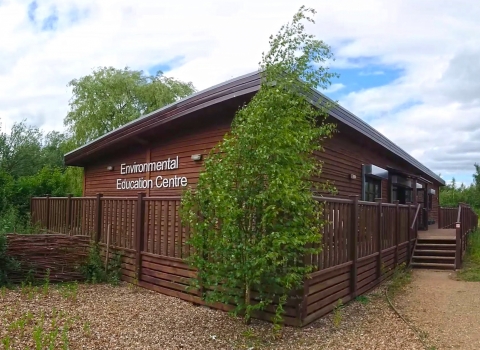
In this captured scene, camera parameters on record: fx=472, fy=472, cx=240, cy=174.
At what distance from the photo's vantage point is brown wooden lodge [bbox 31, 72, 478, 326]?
7.12 metres

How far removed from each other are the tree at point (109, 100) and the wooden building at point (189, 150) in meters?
11.6

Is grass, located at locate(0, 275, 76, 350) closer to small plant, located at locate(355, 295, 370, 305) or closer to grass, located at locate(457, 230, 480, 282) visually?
small plant, located at locate(355, 295, 370, 305)

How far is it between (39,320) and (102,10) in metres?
5.90

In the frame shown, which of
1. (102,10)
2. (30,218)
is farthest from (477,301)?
(30,218)

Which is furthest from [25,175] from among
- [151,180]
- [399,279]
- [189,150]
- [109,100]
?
[399,279]

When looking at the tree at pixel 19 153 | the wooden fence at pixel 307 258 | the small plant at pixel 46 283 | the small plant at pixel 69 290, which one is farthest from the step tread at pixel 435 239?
the tree at pixel 19 153

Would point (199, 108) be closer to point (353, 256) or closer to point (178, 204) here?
point (178, 204)

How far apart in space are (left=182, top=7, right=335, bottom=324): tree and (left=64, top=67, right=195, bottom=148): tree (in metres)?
21.2

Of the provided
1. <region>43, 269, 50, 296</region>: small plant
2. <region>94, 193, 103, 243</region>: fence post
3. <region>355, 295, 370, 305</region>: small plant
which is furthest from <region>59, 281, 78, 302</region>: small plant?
<region>355, 295, 370, 305</region>: small plant

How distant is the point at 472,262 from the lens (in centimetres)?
1247

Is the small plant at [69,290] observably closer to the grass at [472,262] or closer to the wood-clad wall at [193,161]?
the wood-clad wall at [193,161]

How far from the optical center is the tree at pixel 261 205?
5.30m

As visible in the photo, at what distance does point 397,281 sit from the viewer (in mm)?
9289

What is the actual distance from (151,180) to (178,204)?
446 centimetres
